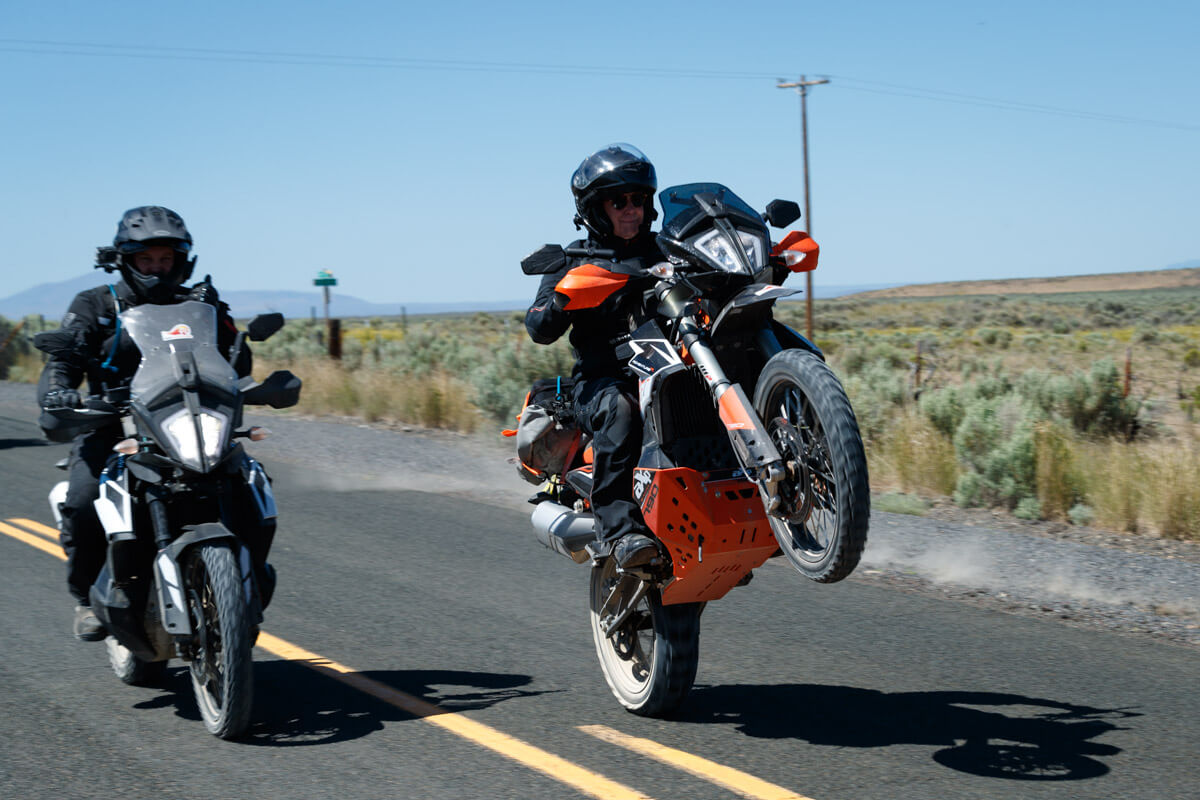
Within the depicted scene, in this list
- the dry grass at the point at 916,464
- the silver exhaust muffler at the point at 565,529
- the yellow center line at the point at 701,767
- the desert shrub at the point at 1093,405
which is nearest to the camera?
the yellow center line at the point at 701,767

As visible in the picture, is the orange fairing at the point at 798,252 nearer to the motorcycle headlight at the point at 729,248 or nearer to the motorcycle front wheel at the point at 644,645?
the motorcycle headlight at the point at 729,248

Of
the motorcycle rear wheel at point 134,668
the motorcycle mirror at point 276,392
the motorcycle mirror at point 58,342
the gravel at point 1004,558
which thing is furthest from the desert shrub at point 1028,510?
the motorcycle mirror at point 58,342

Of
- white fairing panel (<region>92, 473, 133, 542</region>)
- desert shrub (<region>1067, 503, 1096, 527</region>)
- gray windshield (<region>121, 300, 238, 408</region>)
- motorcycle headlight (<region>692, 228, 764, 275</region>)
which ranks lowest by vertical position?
desert shrub (<region>1067, 503, 1096, 527</region>)

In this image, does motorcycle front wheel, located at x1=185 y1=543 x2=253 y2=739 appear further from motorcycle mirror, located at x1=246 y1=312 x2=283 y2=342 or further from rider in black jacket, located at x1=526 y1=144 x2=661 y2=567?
rider in black jacket, located at x1=526 y1=144 x2=661 y2=567

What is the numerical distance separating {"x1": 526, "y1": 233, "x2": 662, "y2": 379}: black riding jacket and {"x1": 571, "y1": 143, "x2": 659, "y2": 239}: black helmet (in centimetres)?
11

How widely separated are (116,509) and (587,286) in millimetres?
2134

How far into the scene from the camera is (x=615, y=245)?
542 cm

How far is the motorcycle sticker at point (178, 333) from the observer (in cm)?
508

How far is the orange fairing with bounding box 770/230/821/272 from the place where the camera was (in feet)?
16.0

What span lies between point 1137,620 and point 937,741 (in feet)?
8.88

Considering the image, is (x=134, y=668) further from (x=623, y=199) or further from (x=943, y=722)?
(x=943, y=722)

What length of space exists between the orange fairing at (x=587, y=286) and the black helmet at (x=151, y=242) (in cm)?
167

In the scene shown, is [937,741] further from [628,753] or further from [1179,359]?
[1179,359]

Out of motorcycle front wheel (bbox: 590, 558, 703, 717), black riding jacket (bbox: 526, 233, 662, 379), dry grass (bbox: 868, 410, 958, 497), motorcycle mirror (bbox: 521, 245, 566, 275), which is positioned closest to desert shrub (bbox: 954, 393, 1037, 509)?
dry grass (bbox: 868, 410, 958, 497)
